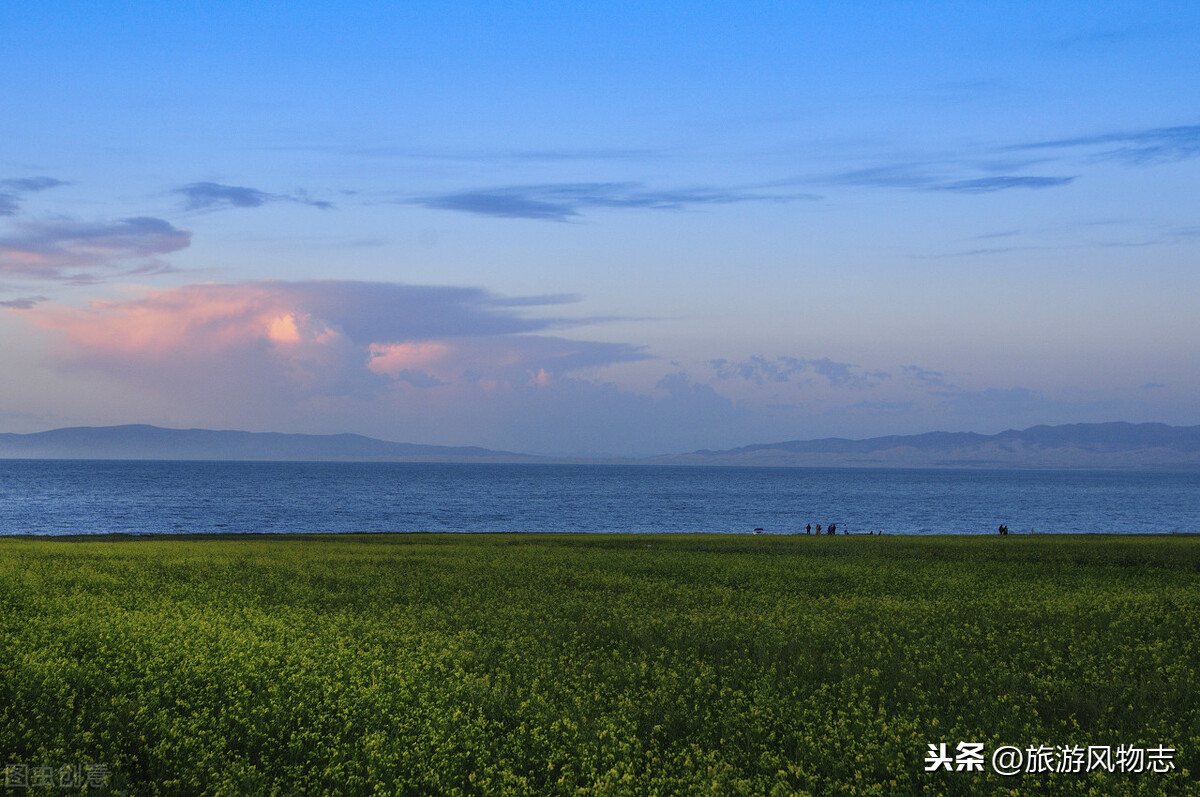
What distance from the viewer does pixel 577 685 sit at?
16.3m

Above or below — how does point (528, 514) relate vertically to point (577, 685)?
below

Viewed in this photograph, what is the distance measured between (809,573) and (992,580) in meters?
7.28

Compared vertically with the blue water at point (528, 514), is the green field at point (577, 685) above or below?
above

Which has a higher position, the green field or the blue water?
the green field

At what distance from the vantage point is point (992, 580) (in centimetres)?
3362

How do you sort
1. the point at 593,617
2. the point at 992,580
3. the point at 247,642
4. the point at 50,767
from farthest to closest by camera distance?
the point at 992,580
the point at 593,617
the point at 247,642
the point at 50,767

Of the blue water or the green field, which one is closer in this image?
the green field

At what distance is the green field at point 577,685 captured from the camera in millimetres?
12523

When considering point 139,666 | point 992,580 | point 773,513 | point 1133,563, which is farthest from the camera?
point 773,513

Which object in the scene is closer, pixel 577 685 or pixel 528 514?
pixel 577 685

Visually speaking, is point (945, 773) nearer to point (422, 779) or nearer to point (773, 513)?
point (422, 779)

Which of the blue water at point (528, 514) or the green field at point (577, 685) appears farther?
the blue water at point (528, 514)

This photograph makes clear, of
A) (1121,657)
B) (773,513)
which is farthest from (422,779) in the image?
(773,513)

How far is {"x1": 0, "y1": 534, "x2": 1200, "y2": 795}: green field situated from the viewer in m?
12.5
